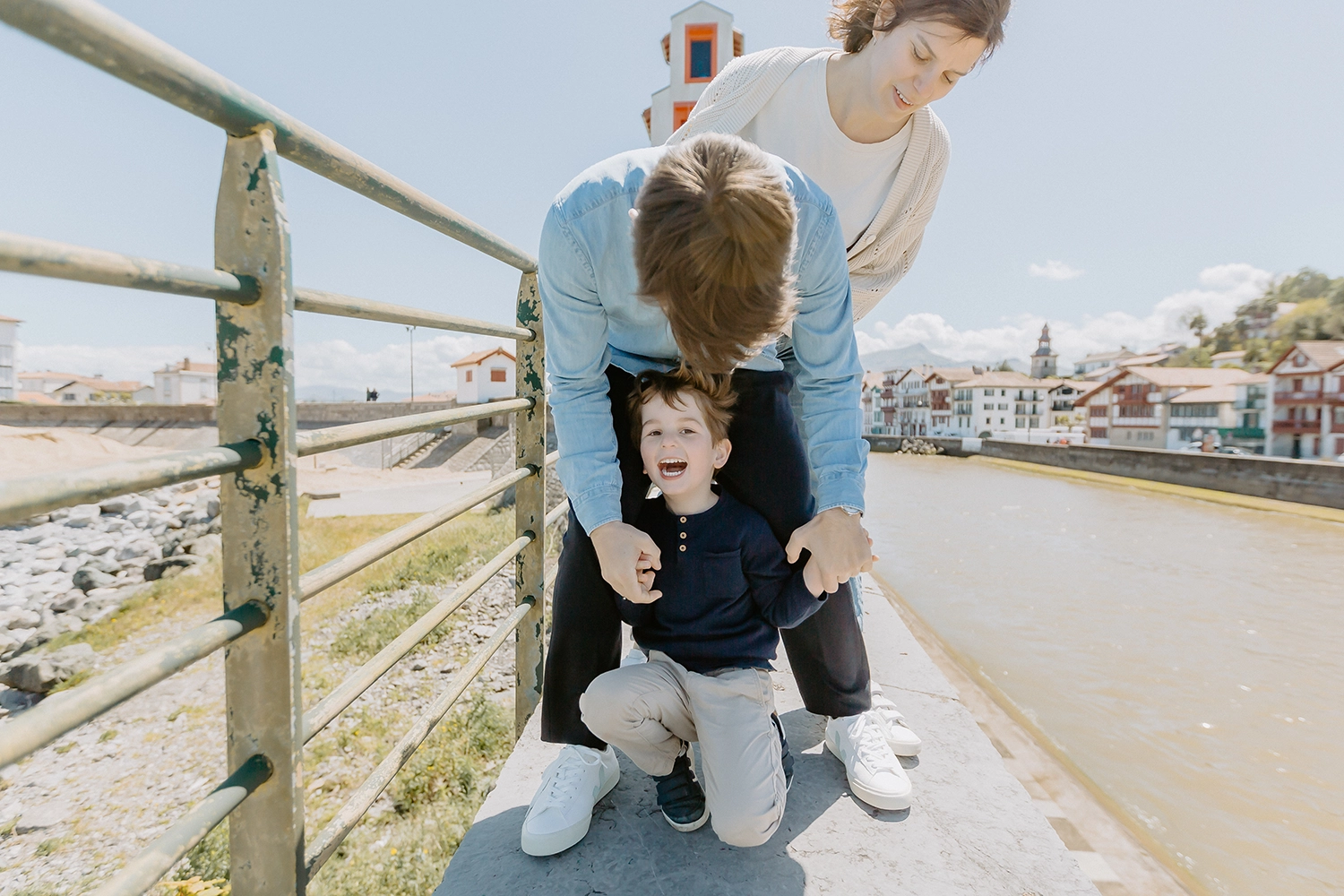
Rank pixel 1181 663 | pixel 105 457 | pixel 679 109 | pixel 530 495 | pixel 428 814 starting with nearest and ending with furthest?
pixel 530 495
pixel 428 814
pixel 1181 663
pixel 679 109
pixel 105 457

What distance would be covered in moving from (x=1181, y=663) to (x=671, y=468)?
5383 millimetres

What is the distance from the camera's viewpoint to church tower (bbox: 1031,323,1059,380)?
3319 inches

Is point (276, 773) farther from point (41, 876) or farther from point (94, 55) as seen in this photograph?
point (41, 876)

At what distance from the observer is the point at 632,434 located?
4.94 ft

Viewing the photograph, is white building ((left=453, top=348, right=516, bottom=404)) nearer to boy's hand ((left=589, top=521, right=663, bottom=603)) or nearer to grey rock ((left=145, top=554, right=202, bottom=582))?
grey rock ((left=145, top=554, right=202, bottom=582))

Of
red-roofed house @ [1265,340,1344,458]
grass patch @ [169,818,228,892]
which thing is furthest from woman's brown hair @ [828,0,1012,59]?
red-roofed house @ [1265,340,1344,458]

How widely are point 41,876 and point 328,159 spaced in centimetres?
362

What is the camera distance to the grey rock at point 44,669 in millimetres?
5367

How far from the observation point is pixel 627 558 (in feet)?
4.37

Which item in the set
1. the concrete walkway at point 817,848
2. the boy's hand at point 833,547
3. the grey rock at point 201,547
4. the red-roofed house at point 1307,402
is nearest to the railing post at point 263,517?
the concrete walkway at point 817,848

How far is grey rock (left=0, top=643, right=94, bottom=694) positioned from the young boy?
6.36 meters

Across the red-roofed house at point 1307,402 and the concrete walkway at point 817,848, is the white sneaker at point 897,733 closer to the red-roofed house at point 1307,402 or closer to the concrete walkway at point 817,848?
the concrete walkway at point 817,848

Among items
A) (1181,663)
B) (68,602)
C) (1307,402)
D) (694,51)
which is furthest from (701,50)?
(1307,402)

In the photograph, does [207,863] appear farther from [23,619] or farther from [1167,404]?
[1167,404]
